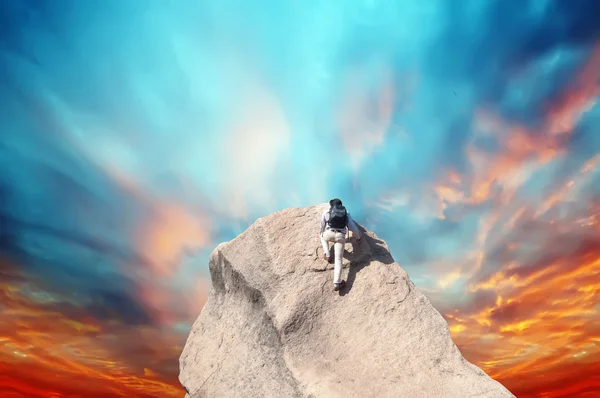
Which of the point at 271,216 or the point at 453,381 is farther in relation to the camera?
the point at 271,216

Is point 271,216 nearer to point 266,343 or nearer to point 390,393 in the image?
point 266,343

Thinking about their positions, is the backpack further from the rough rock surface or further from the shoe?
the shoe

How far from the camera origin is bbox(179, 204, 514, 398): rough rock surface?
23.2ft

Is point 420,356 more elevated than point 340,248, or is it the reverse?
point 340,248

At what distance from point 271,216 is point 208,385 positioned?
3.51 meters

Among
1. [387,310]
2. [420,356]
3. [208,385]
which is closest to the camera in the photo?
[420,356]

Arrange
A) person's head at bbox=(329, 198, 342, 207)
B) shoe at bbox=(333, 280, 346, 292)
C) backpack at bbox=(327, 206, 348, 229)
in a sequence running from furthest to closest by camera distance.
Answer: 1. person's head at bbox=(329, 198, 342, 207)
2. backpack at bbox=(327, 206, 348, 229)
3. shoe at bbox=(333, 280, 346, 292)

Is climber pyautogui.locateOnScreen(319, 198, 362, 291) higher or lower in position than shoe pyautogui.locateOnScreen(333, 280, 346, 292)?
higher

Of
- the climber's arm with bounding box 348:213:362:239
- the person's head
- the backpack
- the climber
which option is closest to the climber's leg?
the climber

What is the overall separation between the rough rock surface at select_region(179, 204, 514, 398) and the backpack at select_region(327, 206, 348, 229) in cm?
54

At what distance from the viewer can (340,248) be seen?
8.16 m

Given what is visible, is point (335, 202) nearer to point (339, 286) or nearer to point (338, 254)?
point (338, 254)

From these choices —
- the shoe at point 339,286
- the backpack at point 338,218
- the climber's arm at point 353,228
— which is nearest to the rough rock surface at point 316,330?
the shoe at point 339,286

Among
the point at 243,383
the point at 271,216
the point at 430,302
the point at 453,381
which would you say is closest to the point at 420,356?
the point at 453,381
